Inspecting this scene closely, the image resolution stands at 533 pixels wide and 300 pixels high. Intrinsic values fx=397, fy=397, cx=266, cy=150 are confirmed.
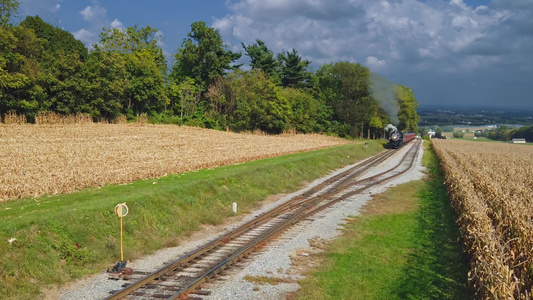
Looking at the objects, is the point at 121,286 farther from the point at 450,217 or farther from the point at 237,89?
the point at 237,89

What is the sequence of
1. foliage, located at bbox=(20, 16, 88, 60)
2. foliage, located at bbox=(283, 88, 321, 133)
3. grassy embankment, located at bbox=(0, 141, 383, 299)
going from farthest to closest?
foliage, located at bbox=(283, 88, 321, 133) → foliage, located at bbox=(20, 16, 88, 60) → grassy embankment, located at bbox=(0, 141, 383, 299)

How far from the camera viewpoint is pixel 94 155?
27203 millimetres

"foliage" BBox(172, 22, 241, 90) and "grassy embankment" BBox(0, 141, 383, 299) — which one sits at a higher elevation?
"foliage" BBox(172, 22, 241, 90)

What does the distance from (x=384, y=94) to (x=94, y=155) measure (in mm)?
79239

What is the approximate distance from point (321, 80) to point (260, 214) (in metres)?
80.0

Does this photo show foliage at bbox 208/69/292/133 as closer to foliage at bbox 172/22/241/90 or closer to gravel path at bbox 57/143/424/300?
foliage at bbox 172/22/241/90

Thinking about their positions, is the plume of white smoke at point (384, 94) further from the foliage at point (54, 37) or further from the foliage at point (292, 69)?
the foliage at point (54, 37)

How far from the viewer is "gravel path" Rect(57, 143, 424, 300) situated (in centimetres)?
1038

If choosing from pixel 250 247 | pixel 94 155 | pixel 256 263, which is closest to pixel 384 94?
pixel 94 155

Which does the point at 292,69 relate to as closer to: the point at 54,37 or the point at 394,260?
the point at 54,37

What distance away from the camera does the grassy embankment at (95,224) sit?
428 inches

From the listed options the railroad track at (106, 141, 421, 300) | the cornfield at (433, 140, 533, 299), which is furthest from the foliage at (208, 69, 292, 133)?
the cornfield at (433, 140, 533, 299)

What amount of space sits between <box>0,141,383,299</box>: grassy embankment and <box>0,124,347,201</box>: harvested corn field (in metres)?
1.30

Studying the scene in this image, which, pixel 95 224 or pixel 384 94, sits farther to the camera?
pixel 384 94
